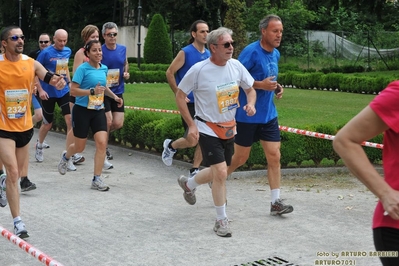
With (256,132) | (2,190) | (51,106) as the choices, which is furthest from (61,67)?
(256,132)

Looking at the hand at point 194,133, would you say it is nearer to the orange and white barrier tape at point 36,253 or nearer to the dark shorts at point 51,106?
the orange and white barrier tape at point 36,253

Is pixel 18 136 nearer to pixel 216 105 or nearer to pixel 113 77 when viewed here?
pixel 216 105

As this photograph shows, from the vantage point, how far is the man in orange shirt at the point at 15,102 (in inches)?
272

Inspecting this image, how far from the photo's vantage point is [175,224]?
7.31 metres

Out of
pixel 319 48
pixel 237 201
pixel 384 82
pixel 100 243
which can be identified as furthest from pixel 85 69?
pixel 319 48

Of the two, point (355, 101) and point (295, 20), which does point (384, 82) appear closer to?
point (355, 101)

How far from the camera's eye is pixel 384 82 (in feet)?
81.7

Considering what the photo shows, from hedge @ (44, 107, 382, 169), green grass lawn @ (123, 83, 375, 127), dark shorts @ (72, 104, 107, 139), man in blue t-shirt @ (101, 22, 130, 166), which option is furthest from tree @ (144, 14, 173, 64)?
dark shorts @ (72, 104, 107, 139)

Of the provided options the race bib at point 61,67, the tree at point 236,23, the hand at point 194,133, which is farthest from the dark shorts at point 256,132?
the tree at point 236,23

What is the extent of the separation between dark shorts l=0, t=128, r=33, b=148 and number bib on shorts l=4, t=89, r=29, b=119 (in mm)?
162

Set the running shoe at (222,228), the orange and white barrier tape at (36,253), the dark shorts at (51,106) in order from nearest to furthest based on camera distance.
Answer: the orange and white barrier tape at (36,253)
the running shoe at (222,228)
the dark shorts at (51,106)

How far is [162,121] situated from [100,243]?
5.48 m

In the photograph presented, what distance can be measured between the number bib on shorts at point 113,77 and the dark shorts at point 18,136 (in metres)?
3.58

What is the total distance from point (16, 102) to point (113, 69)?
12.3 ft
